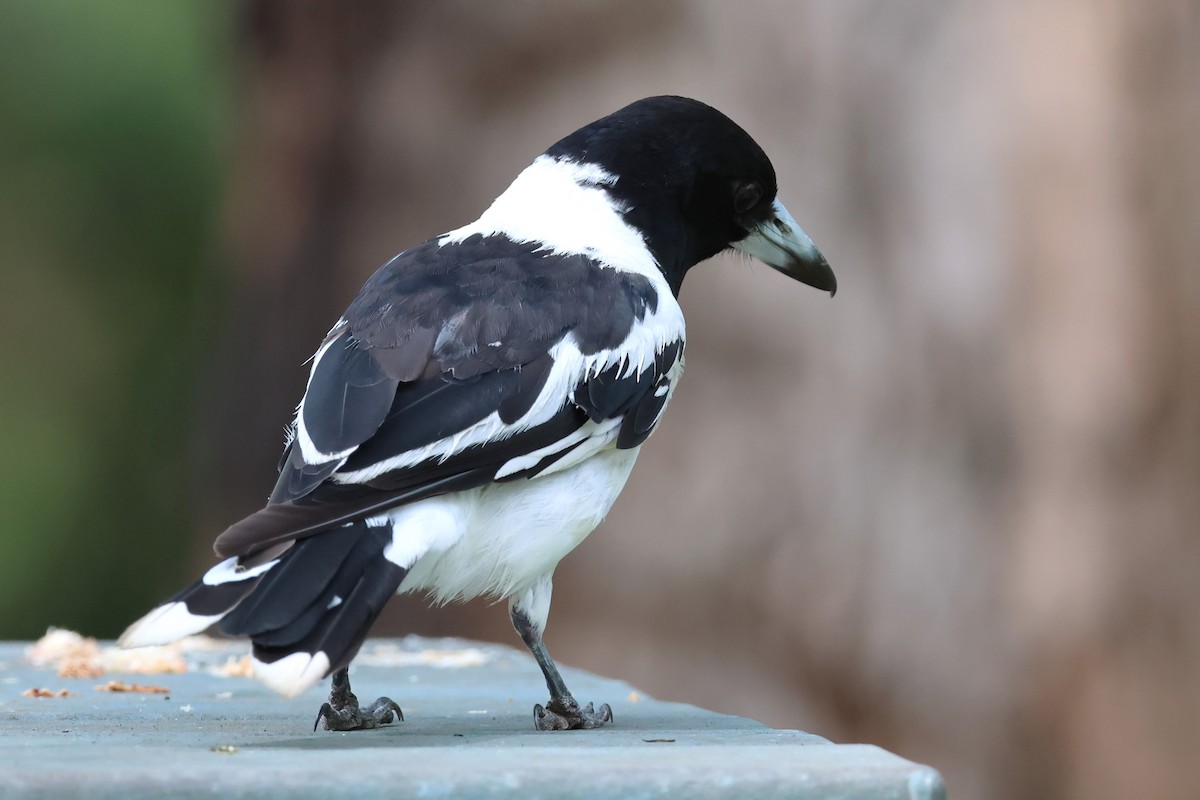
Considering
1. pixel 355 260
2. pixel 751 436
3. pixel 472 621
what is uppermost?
pixel 355 260

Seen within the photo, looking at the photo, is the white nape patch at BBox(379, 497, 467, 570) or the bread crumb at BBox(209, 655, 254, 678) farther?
the bread crumb at BBox(209, 655, 254, 678)

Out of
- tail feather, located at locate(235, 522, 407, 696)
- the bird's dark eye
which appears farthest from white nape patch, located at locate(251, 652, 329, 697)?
the bird's dark eye

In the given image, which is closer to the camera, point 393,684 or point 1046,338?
point 393,684

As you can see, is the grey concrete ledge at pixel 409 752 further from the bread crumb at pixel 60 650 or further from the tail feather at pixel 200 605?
the bread crumb at pixel 60 650

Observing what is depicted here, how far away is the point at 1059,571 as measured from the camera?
4652 mm

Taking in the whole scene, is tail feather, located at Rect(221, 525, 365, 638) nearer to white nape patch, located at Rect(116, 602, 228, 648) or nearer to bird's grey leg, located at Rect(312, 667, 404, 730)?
white nape patch, located at Rect(116, 602, 228, 648)

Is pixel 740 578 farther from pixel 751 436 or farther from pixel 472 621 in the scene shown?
pixel 472 621

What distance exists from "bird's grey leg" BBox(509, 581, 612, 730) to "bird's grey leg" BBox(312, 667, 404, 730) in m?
0.23

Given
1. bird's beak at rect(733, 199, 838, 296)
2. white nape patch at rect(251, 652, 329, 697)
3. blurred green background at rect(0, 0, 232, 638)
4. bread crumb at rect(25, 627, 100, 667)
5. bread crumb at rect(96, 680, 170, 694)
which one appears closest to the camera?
white nape patch at rect(251, 652, 329, 697)

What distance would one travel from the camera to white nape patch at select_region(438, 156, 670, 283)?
8.86ft

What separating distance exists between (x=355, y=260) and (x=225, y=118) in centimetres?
164

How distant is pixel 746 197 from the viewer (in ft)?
10.2

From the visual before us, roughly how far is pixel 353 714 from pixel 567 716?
1.07ft

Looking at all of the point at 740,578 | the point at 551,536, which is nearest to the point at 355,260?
the point at 740,578
